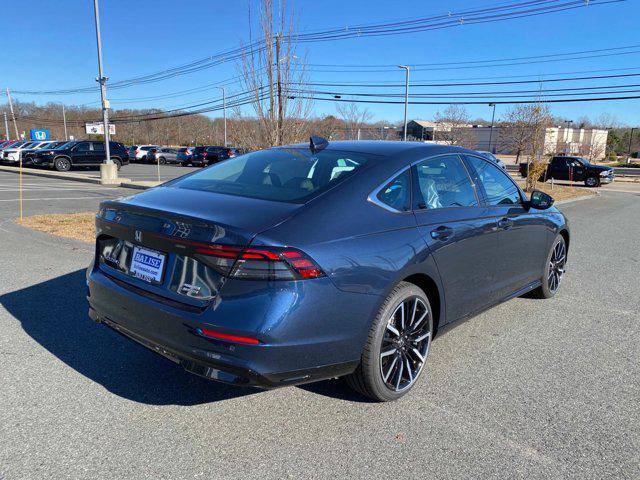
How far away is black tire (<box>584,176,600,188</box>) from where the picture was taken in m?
28.3

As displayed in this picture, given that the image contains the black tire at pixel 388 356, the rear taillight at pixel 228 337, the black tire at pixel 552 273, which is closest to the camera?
the rear taillight at pixel 228 337

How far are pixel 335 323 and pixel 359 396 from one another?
0.81 meters

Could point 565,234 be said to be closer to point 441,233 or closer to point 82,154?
point 441,233

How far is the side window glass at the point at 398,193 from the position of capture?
312 cm

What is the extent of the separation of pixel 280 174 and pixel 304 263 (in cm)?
107

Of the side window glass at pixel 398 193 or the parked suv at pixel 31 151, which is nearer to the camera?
the side window glass at pixel 398 193

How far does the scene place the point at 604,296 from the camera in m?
5.59

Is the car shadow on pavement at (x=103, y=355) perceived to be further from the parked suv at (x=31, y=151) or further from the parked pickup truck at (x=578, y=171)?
the parked suv at (x=31, y=151)

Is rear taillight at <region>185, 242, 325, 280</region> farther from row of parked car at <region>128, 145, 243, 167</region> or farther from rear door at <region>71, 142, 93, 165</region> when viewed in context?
row of parked car at <region>128, 145, 243, 167</region>

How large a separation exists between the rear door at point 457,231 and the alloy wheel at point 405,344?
29cm

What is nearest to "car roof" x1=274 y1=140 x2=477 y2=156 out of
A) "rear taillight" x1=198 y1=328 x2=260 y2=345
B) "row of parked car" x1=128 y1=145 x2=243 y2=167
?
"rear taillight" x1=198 y1=328 x2=260 y2=345

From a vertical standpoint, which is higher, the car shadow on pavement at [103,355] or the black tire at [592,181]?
the car shadow on pavement at [103,355]

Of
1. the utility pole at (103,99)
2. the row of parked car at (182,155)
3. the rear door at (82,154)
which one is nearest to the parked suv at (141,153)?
the row of parked car at (182,155)

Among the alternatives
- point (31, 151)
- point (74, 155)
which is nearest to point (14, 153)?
point (31, 151)
